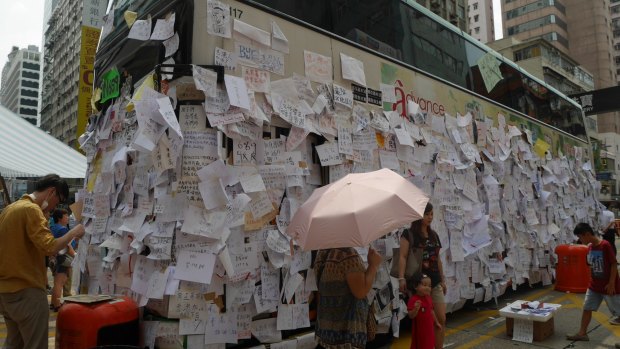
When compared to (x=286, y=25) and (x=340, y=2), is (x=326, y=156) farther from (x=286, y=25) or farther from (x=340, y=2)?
(x=340, y=2)

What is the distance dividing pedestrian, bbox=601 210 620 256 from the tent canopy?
11993 mm

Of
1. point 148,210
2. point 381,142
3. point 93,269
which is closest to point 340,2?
point 381,142

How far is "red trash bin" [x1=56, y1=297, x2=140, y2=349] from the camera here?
3.04 meters

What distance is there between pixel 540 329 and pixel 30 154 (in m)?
10.8

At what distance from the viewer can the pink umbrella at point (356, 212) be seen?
279cm

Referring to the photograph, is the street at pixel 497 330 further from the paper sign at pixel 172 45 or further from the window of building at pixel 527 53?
the window of building at pixel 527 53

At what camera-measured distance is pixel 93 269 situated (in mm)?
A: 4484

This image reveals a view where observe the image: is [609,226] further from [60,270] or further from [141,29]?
[60,270]

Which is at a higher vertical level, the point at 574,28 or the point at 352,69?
the point at 574,28

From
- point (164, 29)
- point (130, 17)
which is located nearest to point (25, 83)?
point (130, 17)

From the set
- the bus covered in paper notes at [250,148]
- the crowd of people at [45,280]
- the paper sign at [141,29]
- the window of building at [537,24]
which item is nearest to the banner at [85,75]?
the bus covered in paper notes at [250,148]

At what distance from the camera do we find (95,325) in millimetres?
3064

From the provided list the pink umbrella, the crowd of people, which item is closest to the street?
the crowd of people

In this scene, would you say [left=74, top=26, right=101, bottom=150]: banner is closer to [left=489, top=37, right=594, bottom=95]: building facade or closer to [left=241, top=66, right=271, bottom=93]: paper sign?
[left=241, top=66, right=271, bottom=93]: paper sign
